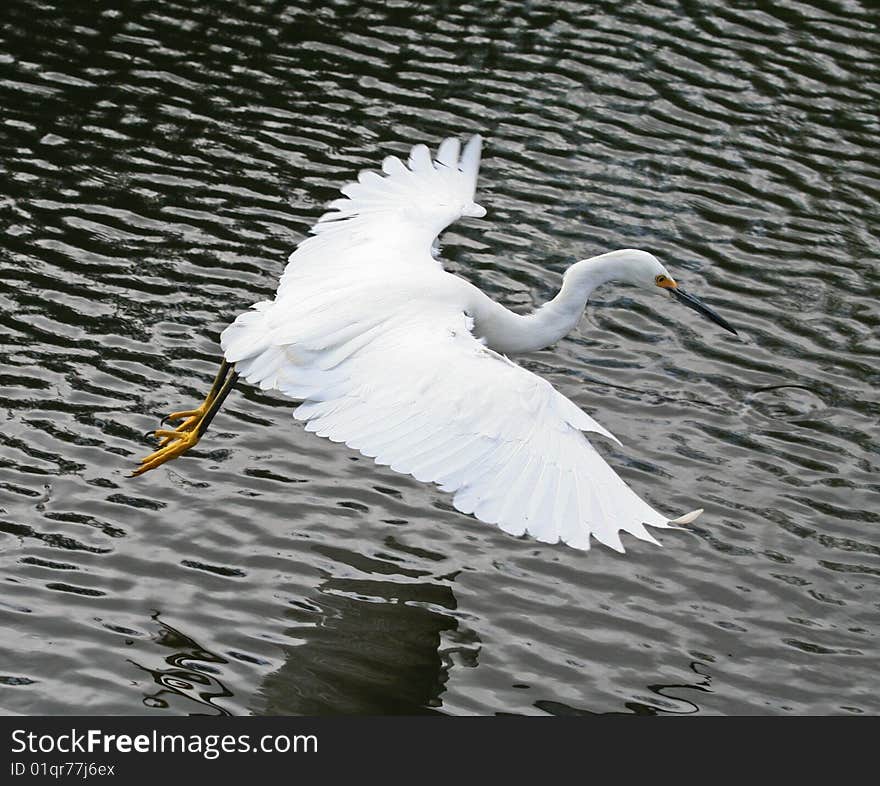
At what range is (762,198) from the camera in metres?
11.8

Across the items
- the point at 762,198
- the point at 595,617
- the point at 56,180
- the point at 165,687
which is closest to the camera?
the point at 165,687

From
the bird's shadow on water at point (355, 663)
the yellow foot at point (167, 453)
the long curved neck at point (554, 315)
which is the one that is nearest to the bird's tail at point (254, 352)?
the yellow foot at point (167, 453)

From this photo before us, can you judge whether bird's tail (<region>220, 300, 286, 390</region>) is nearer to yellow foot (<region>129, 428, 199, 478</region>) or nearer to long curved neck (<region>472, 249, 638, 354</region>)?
yellow foot (<region>129, 428, 199, 478</region>)

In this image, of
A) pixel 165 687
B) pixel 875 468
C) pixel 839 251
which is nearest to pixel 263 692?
pixel 165 687

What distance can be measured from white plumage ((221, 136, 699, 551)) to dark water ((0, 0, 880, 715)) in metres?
0.82

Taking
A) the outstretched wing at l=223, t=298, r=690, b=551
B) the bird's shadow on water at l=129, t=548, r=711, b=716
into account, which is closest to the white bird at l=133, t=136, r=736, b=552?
the outstretched wing at l=223, t=298, r=690, b=551

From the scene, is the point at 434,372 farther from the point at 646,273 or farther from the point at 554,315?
the point at 646,273

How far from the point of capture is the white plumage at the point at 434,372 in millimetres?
6355

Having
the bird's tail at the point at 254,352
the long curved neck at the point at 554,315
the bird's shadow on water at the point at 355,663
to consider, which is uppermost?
the long curved neck at the point at 554,315

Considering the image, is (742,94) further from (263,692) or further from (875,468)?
(263,692)

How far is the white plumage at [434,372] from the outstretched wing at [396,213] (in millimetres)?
18

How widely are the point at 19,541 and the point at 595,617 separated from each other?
303cm

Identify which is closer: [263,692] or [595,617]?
[263,692]

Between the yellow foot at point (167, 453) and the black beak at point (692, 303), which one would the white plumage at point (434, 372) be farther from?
the yellow foot at point (167, 453)
